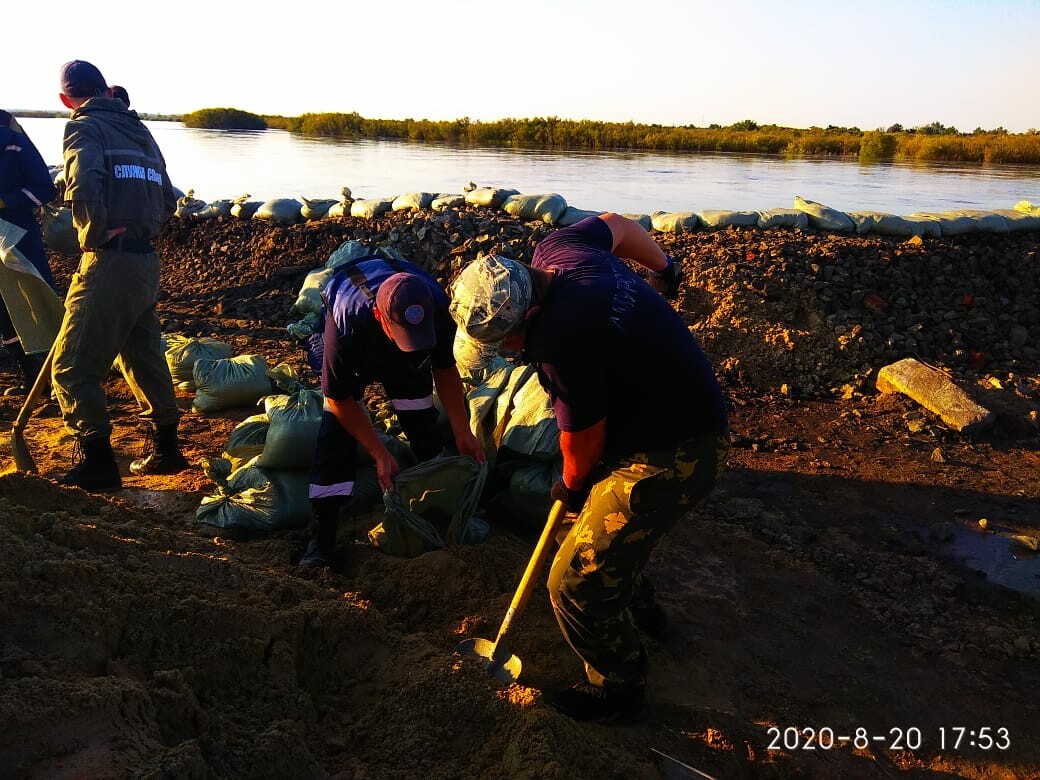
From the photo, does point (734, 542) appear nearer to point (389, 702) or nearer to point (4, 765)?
point (389, 702)

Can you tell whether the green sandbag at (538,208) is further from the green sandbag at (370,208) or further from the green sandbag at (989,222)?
the green sandbag at (989,222)

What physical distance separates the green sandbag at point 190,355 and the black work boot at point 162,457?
119cm

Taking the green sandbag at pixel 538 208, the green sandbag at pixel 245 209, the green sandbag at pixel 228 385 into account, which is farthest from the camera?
the green sandbag at pixel 245 209

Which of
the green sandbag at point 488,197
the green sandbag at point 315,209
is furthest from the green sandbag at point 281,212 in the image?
the green sandbag at point 488,197

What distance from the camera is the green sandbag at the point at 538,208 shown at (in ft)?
23.3

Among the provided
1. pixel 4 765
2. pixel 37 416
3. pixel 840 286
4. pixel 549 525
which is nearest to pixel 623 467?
pixel 549 525

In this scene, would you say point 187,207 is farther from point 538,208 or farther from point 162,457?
point 162,457

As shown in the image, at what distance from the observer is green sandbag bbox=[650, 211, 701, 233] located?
6.99 m

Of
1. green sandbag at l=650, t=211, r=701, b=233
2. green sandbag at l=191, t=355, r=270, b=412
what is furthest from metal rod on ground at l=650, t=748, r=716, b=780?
green sandbag at l=650, t=211, r=701, b=233

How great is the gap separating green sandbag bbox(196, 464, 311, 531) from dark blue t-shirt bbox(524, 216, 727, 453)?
1.67m

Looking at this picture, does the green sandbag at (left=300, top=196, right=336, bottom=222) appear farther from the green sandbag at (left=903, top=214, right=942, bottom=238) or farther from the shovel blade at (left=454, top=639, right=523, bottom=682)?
the shovel blade at (left=454, top=639, right=523, bottom=682)

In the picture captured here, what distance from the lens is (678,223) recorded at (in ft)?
23.0

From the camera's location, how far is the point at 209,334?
632cm

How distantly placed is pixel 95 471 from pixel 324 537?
4.64 ft
